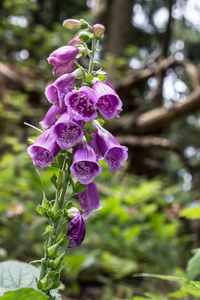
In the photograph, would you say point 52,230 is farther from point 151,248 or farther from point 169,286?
point 151,248

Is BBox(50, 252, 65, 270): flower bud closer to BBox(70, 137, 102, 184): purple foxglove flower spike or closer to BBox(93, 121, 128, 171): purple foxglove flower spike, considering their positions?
BBox(70, 137, 102, 184): purple foxglove flower spike

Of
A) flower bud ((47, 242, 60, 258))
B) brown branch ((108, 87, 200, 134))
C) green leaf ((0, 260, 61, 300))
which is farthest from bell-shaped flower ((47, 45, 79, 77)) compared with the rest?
brown branch ((108, 87, 200, 134))

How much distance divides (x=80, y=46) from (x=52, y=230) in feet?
1.93

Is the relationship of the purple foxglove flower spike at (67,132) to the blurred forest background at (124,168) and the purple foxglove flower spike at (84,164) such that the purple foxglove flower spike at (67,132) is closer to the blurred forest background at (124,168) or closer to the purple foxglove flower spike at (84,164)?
the purple foxglove flower spike at (84,164)

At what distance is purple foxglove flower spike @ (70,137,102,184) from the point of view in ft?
3.23

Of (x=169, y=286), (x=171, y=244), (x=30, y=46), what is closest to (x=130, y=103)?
(x=30, y=46)

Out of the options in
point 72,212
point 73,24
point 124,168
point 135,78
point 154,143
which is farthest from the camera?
point 135,78

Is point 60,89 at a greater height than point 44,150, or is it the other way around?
point 60,89

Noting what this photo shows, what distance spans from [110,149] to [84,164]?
0.38 feet

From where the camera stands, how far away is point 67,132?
101 centimetres

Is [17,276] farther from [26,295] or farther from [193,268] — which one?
[193,268]

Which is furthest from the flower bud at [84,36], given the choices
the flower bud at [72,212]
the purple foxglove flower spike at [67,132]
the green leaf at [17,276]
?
the green leaf at [17,276]

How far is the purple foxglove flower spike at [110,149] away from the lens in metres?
1.07

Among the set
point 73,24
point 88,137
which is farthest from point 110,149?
point 73,24
